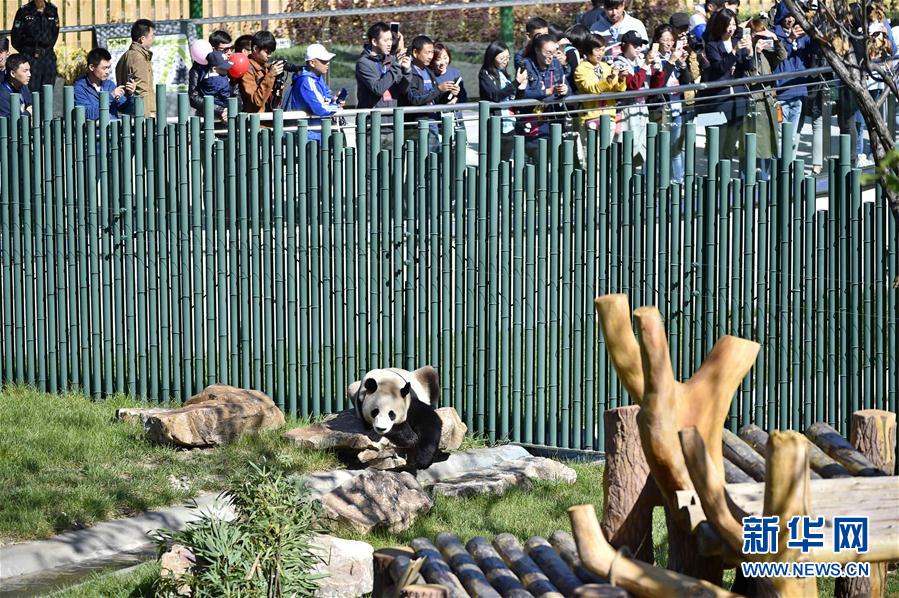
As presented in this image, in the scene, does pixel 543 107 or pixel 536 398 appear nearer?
pixel 536 398

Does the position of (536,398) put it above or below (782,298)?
below

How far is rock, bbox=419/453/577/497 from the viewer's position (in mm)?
7672

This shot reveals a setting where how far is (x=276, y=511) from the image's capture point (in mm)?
5449

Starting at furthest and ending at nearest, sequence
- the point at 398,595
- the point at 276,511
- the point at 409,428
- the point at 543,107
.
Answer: the point at 543,107, the point at 409,428, the point at 276,511, the point at 398,595

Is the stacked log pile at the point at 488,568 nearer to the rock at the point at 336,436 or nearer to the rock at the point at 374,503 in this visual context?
the rock at the point at 374,503

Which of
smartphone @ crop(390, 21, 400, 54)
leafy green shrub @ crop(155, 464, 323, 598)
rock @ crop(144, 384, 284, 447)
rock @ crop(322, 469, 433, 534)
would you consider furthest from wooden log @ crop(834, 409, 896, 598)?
smartphone @ crop(390, 21, 400, 54)

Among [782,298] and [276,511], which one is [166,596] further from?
[782,298]

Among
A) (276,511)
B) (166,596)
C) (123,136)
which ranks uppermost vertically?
(123,136)

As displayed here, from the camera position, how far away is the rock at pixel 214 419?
8078 millimetres

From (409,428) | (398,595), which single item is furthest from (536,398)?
(398,595)

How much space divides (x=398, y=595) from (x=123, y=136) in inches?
215

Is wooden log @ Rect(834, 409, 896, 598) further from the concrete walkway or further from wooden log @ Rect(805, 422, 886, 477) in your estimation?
the concrete walkway

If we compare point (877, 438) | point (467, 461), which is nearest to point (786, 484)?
point (877, 438)

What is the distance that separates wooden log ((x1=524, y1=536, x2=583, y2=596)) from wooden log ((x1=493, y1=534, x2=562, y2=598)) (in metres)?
0.02
